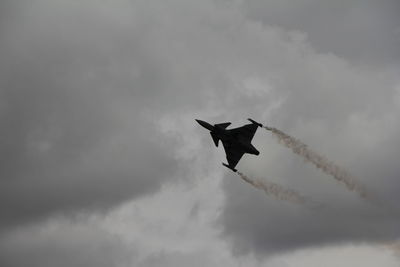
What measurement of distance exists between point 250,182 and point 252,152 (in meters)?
8.34

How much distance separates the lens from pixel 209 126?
476ft

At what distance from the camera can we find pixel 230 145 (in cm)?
14712

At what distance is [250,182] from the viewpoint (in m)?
147

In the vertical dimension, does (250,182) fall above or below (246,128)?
below

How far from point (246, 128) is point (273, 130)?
6.75 meters

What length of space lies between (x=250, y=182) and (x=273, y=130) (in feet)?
46.9

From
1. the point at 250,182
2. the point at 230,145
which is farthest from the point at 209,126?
the point at 250,182

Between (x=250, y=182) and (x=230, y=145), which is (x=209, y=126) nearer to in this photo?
(x=230, y=145)

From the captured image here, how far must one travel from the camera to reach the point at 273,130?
14212cm

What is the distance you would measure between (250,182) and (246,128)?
43.1ft

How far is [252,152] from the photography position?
143m

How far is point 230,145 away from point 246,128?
230 inches

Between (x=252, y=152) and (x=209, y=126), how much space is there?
11858 mm
